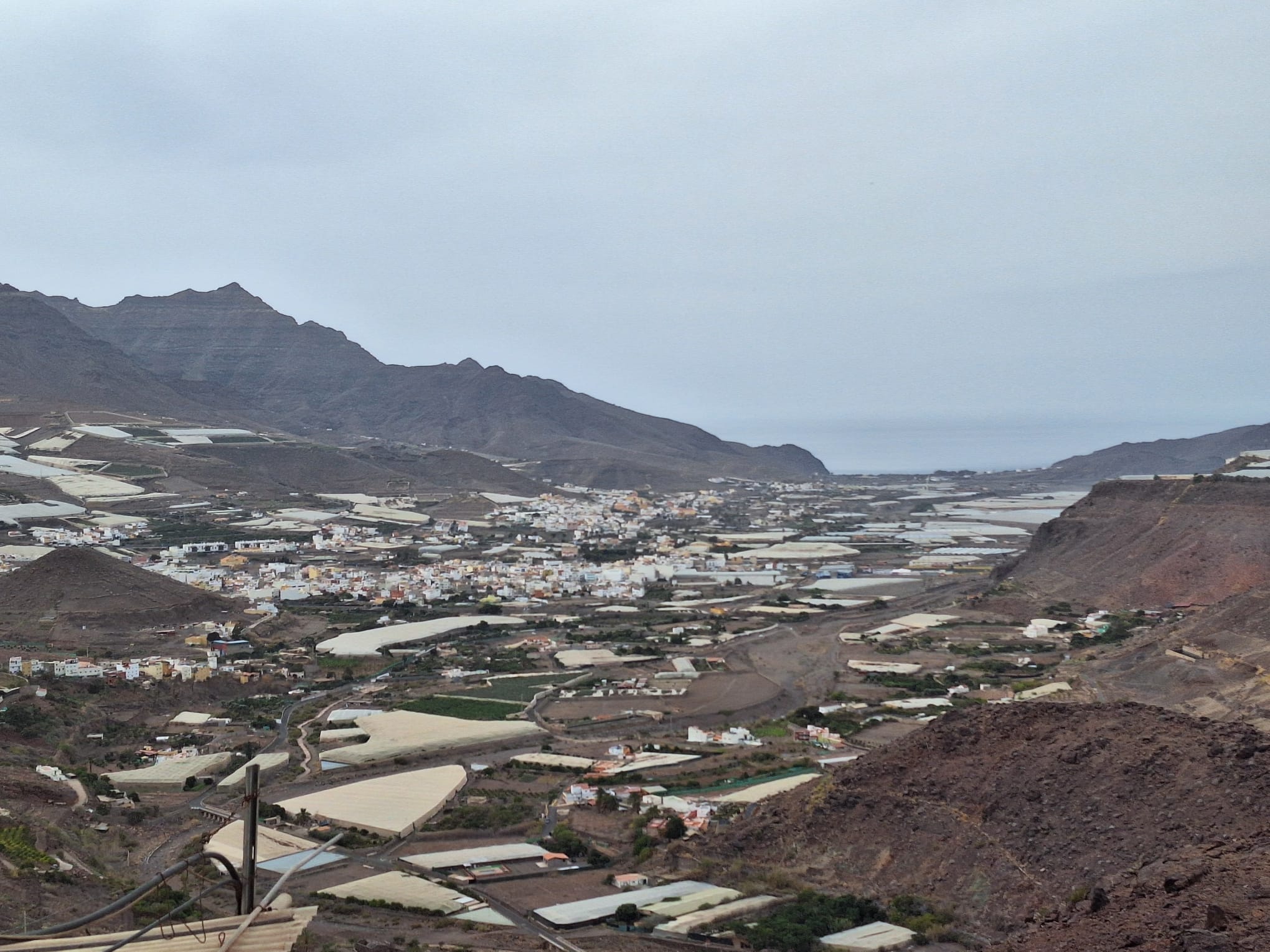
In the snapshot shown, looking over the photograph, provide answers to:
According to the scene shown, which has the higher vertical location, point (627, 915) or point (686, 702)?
point (627, 915)

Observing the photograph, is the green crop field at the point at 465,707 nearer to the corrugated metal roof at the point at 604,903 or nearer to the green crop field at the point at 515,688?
the green crop field at the point at 515,688

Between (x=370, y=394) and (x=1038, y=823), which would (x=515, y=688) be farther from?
(x=370, y=394)

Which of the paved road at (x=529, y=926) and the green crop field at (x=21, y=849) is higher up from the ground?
the green crop field at (x=21, y=849)

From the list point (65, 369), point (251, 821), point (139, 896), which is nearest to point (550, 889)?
point (251, 821)

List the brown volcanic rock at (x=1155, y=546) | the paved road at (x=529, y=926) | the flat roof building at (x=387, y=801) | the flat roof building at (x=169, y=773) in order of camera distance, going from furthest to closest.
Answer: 1. the brown volcanic rock at (x=1155, y=546)
2. the flat roof building at (x=169, y=773)
3. the flat roof building at (x=387, y=801)
4. the paved road at (x=529, y=926)

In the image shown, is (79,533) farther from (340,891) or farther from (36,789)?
(340,891)

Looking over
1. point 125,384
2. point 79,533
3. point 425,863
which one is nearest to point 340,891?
point 425,863

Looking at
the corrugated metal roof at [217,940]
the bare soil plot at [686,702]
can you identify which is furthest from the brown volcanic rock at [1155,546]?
the corrugated metal roof at [217,940]
